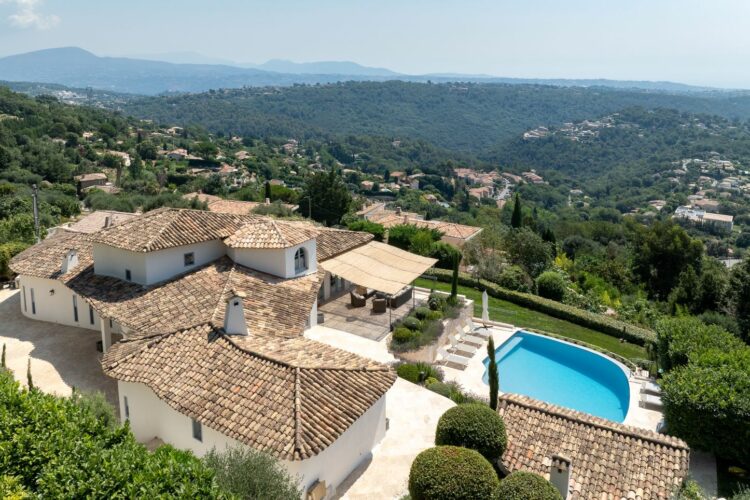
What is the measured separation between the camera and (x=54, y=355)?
851 inches

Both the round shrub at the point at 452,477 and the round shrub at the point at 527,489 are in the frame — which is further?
the round shrub at the point at 452,477

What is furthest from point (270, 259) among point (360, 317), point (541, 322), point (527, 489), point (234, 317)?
point (541, 322)

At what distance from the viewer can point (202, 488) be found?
9992 mm

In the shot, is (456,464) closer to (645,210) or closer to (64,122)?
(64,122)

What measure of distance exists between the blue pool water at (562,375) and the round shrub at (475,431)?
31.3 ft

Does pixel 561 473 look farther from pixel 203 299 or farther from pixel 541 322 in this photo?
pixel 541 322

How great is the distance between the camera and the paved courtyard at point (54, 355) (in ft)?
64.0

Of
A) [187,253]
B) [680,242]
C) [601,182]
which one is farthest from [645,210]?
[187,253]

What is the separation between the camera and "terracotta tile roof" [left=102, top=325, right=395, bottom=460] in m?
13.8

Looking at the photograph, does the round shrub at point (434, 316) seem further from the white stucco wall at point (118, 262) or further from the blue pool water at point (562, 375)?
the white stucco wall at point (118, 262)

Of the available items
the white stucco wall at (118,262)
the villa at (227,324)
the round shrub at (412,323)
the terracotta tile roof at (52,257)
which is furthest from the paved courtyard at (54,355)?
the round shrub at (412,323)

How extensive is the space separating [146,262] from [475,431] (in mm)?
14370

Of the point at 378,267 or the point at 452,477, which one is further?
the point at 378,267

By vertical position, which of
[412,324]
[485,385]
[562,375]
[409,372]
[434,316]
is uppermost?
[412,324]
